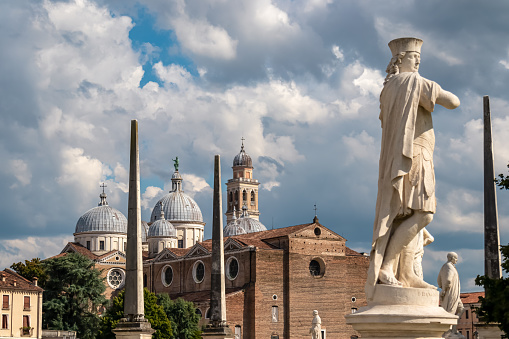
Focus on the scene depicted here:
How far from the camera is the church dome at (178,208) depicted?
109750 millimetres

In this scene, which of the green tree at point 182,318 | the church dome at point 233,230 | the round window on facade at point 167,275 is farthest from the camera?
the church dome at point 233,230

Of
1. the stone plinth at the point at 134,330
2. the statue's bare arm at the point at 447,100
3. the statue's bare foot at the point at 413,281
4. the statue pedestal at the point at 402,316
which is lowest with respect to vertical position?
the stone plinth at the point at 134,330

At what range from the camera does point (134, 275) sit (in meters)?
18.1

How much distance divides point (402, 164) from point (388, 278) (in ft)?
2.74

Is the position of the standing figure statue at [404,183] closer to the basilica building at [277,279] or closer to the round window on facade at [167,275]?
the basilica building at [277,279]

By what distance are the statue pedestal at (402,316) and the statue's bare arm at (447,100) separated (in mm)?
1391

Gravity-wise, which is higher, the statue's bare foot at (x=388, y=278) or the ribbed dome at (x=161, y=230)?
the ribbed dome at (x=161, y=230)

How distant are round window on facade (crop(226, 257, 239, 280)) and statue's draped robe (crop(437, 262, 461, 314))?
66.3m

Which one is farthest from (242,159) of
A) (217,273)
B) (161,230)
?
(217,273)

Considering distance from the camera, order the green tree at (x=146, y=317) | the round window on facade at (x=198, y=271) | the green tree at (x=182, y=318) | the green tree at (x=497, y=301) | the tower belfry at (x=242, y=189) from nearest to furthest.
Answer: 1. the green tree at (x=497, y=301)
2. the green tree at (x=146, y=317)
3. the green tree at (x=182, y=318)
4. the round window on facade at (x=198, y=271)
5. the tower belfry at (x=242, y=189)

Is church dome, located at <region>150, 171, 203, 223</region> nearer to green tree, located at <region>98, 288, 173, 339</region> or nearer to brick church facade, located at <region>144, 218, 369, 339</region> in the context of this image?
brick church facade, located at <region>144, 218, 369, 339</region>

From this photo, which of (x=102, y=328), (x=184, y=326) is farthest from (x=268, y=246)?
(x=102, y=328)

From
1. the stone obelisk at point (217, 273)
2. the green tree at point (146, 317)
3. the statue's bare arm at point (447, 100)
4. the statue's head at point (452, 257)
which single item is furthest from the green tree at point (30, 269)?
the statue's bare arm at point (447, 100)

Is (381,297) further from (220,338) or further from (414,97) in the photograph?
(220,338)
